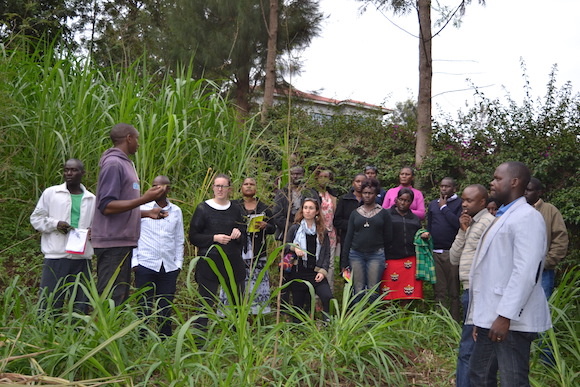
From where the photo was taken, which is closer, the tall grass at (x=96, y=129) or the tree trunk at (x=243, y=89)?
the tall grass at (x=96, y=129)

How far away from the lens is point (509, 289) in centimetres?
321

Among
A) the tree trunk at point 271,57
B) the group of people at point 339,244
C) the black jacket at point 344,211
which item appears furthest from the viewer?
the tree trunk at point 271,57

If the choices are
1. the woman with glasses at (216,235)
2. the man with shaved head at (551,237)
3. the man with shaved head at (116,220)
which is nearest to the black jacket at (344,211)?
the woman with glasses at (216,235)

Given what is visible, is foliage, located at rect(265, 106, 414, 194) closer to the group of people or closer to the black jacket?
the black jacket

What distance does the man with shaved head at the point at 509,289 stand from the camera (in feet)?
10.5

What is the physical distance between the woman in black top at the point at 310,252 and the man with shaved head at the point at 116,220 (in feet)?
6.76

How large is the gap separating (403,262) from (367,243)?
62 cm

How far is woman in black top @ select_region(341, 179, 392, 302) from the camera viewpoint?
21.4 ft

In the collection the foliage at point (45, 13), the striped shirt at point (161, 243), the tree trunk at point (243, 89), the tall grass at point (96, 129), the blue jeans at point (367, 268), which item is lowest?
the blue jeans at point (367, 268)

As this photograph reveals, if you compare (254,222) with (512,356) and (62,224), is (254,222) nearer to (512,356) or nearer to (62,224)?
(62,224)

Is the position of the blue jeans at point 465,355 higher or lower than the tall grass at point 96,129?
lower

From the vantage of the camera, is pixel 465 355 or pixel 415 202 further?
pixel 415 202

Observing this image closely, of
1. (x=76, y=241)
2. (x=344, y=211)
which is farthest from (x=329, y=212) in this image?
(x=76, y=241)

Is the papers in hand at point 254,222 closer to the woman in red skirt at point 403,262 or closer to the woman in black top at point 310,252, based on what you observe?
the woman in black top at point 310,252
